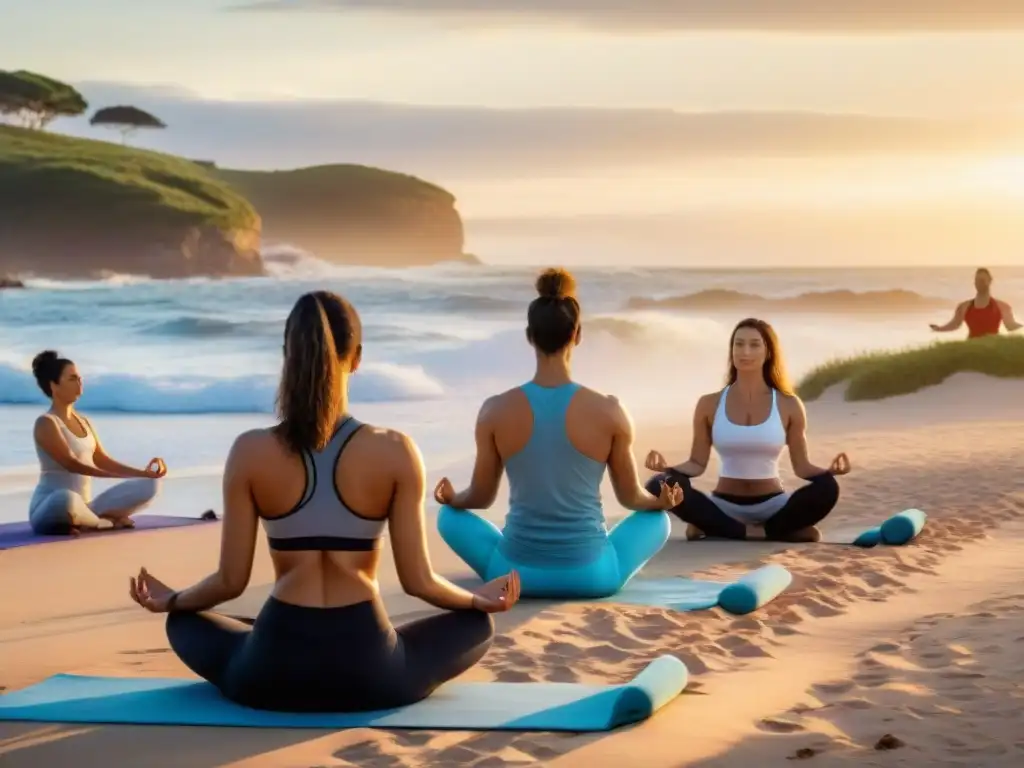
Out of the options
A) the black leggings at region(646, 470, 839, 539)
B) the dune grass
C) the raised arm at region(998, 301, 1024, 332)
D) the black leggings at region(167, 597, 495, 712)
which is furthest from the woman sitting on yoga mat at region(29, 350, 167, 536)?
the dune grass

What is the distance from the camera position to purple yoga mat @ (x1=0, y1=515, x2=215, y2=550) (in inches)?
320

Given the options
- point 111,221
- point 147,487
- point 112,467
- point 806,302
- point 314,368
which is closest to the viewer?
point 314,368

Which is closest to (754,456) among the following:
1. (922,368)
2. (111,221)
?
(922,368)

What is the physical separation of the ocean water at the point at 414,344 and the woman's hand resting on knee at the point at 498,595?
19.2ft

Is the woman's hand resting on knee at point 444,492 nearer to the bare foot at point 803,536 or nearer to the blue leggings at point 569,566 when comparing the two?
the blue leggings at point 569,566

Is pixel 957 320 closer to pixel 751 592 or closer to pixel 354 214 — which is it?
pixel 751 592

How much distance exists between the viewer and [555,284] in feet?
19.6

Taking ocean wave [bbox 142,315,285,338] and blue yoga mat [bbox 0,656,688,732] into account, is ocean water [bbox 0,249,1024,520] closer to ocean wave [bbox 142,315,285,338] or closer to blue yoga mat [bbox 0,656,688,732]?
ocean wave [bbox 142,315,285,338]

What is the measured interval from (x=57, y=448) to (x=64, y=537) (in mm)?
447

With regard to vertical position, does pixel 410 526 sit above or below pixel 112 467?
above

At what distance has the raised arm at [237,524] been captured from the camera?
168 inches

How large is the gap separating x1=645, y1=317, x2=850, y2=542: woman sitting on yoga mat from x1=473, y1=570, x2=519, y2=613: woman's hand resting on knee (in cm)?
316

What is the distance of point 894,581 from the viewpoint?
7.11m

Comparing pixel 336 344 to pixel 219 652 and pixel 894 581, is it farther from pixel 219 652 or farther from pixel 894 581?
pixel 894 581
